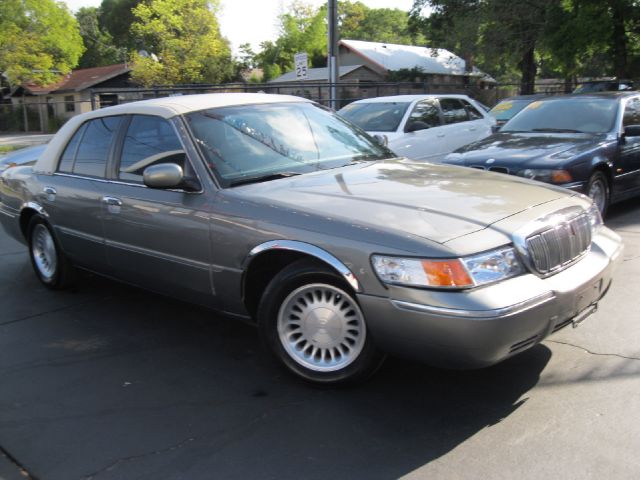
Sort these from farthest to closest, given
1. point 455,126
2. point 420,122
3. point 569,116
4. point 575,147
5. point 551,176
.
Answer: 1. point 455,126
2. point 420,122
3. point 569,116
4. point 575,147
5. point 551,176

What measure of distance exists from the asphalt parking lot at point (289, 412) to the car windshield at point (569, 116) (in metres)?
3.80

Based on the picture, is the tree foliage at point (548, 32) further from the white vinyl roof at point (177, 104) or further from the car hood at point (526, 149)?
the white vinyl roof at point (177, 104)

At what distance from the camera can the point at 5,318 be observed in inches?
203

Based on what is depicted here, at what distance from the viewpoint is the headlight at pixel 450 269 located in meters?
3.06

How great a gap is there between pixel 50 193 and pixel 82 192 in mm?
582

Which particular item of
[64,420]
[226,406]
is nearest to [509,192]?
[226,406]

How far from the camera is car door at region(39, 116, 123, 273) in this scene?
4902mm

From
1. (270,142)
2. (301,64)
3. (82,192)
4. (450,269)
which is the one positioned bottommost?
(450,269)

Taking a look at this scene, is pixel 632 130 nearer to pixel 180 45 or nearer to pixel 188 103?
pixel 188 103

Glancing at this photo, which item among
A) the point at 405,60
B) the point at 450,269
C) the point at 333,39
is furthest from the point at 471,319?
the point at 405,60

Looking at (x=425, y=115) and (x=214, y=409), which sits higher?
(x=425, y=115)

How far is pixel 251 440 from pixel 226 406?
0.42 m

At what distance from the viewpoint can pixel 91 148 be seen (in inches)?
202

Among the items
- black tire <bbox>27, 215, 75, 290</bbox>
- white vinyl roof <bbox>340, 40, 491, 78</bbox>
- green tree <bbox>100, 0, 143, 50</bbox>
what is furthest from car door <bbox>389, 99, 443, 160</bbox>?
green tree <bbox>100, 0, 143, 50</bbox>
